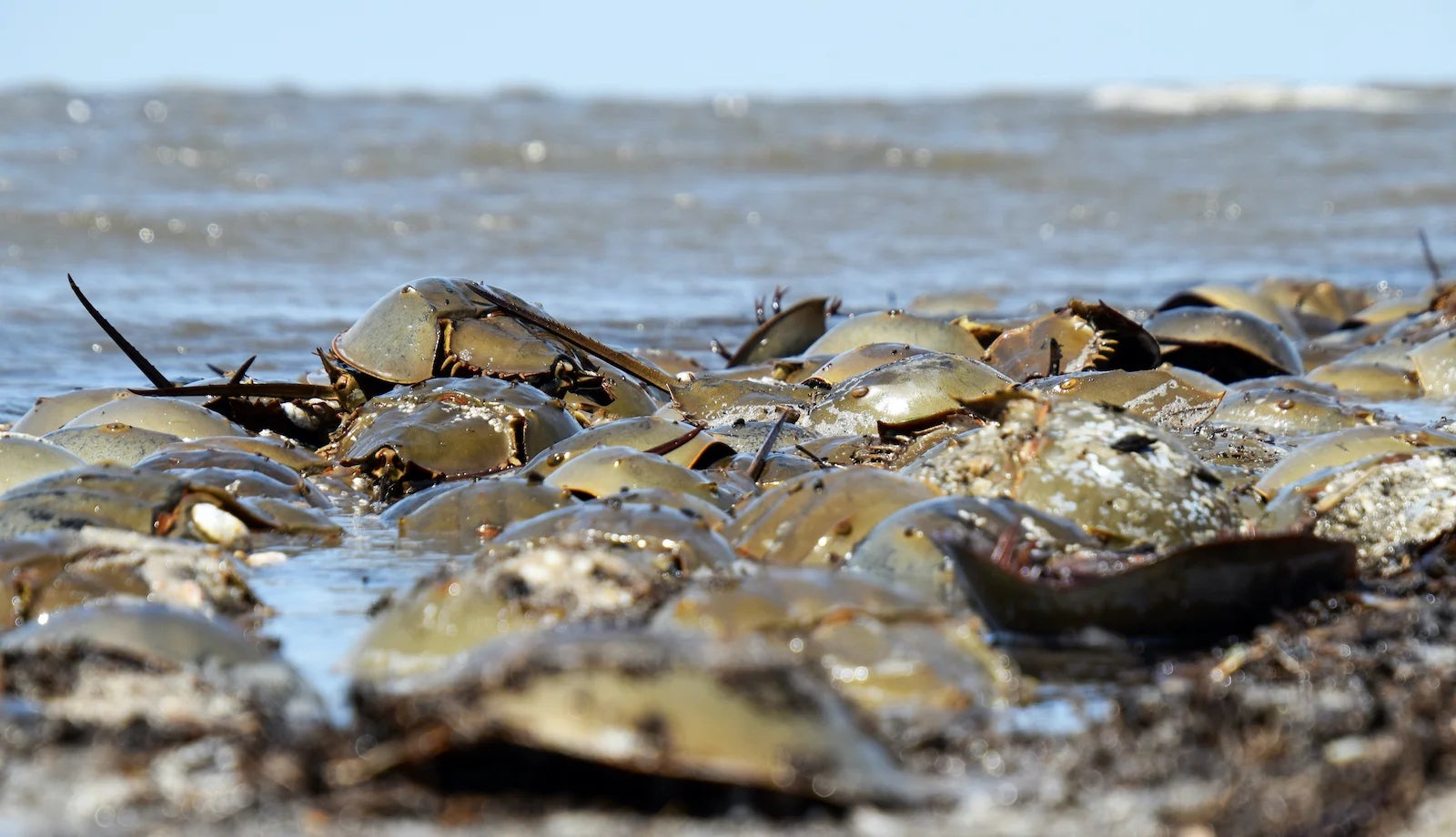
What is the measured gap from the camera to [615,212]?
11922 mm

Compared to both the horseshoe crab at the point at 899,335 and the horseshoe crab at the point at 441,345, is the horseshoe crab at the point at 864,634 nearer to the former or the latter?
the horseshoe crab at the point at 441,345

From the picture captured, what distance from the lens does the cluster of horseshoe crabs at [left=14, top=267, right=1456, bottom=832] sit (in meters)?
1.47

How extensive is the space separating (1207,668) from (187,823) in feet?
4.26

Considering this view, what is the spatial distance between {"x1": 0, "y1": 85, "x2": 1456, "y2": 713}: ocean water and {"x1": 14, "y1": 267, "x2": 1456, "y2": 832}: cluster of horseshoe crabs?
0.34m

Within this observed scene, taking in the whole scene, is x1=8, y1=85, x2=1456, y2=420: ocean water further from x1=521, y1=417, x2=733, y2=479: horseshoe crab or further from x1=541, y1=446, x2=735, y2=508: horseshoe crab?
x1=541, y1=446, x2=735, y2=508: horseshoe crab

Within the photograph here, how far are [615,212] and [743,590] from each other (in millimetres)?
10175

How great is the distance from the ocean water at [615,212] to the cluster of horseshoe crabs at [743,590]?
0.34 m

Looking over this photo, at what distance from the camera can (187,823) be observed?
145 cm

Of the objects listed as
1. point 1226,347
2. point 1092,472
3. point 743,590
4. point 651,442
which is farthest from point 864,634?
point 1226,347

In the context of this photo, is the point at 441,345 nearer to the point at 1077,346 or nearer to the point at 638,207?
the point at 1077,346

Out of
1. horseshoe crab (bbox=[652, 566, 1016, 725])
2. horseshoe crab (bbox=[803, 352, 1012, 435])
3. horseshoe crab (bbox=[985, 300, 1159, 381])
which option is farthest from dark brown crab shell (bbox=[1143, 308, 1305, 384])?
horseshoe crab (bbox=[652, 566, 1016, 725])

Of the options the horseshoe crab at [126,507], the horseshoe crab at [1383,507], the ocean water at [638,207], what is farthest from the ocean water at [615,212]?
the horseshoe crab at [1383,507]

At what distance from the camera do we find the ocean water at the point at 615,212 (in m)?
7.14

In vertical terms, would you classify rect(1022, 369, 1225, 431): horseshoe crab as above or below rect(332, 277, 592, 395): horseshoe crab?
below
